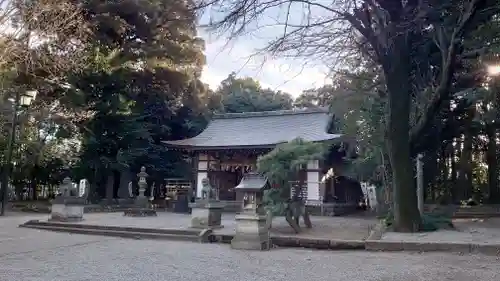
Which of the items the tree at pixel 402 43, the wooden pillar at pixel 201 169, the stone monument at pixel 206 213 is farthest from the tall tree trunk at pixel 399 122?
the wooden pillar at pixel 201 169

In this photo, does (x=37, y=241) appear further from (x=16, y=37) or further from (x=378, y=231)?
(x=378, y=231)

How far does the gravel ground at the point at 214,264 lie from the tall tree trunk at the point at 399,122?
235 cm

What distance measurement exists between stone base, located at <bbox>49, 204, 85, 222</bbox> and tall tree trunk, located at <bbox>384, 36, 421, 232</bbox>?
8.38m

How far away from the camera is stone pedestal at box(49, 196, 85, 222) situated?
1168 centimetres

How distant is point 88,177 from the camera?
20.3m

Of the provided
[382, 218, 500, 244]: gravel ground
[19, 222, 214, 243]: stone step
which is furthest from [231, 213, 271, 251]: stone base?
[382, 218, 500, 244]: gravel ground

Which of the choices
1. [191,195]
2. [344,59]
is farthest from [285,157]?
[191,195]

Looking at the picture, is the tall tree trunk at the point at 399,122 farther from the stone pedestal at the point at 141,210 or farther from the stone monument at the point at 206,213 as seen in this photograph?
the stone pedestal at the point at 141,210

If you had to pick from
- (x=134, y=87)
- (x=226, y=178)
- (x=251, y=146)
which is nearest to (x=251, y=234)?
(x=251, y=146)

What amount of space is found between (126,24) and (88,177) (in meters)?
7.52

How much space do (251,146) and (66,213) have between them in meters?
8.61

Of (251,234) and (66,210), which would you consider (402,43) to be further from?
(66,210)

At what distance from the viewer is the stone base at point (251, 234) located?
26.3 ft

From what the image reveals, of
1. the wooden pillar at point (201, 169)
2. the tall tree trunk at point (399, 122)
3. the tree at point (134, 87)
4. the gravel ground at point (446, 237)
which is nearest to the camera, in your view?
the gravel ground at point (446, 237)
